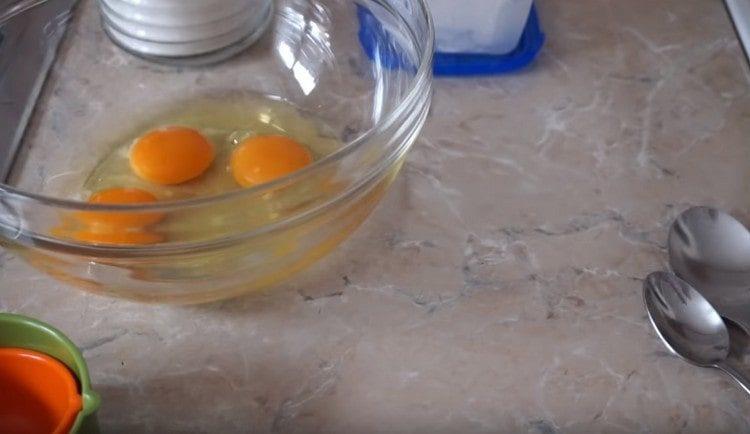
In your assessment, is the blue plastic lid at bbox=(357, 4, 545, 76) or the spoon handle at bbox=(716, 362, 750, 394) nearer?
the spoon handle at bbox=(716, 362, 750, 394)

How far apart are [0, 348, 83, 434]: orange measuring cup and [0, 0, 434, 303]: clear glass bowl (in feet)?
0.30

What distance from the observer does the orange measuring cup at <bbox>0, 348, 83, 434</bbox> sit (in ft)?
1.98

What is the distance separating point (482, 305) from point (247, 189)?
0.90 feet

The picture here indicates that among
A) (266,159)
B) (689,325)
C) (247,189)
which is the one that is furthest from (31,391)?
(689,325)

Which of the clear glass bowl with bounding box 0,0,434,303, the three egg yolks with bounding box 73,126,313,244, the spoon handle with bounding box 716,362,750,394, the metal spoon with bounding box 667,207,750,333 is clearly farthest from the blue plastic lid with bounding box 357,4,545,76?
the spoon handle with bounding box 716,362,750,394

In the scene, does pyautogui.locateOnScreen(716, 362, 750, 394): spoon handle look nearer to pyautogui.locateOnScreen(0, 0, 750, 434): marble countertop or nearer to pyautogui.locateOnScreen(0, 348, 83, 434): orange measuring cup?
pyautogui.locateOnScreen(0, 0, 750, 434): marble countertop

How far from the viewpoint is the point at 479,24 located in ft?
3.13

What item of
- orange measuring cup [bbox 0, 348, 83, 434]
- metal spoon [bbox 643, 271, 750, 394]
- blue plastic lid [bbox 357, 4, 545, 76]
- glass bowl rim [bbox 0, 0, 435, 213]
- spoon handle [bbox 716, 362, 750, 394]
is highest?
glass bowl rim [bbox 0, 0, 435, 213]

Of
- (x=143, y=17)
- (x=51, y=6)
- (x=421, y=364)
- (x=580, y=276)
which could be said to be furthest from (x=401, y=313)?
(x=51, y=6)

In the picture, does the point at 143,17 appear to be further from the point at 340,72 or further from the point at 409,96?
the point at 409,96

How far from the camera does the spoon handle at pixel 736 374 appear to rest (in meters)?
0.70

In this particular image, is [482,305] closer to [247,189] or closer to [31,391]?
[247,189]

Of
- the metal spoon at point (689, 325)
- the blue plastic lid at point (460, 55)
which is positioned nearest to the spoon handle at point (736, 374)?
the metal spoon at point (689, 325)

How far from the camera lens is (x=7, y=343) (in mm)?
624
